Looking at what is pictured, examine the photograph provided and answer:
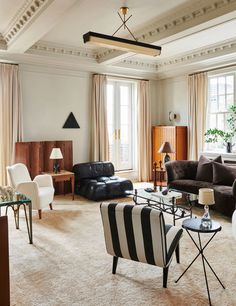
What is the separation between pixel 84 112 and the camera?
7785 millimetres

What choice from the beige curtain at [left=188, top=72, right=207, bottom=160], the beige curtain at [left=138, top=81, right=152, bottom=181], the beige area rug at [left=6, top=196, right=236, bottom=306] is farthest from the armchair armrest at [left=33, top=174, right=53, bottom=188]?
the beige curtain at [left=188, top=72, right=207, bottom=160]

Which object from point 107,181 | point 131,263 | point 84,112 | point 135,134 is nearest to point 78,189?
point 107,181

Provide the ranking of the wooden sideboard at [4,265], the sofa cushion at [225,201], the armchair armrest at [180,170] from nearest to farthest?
the wooden sideboard at [4,265], the sofa cushion at [225,201], the armchair armrest at [180,170]

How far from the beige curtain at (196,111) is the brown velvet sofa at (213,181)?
135 cm

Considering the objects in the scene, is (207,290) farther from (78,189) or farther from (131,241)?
(78,189)

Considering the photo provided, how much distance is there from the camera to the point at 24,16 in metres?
4.73

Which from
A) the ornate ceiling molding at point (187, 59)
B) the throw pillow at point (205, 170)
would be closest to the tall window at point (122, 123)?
the ornate ceiling molding at point (187, 59)

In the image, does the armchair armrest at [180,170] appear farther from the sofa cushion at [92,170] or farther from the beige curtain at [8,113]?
the beige curtain at [8,113]

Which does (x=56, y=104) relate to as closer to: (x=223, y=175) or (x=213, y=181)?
(x=213, y=181)

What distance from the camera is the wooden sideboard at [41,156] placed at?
668cm

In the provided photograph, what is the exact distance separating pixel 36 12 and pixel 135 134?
496 cm

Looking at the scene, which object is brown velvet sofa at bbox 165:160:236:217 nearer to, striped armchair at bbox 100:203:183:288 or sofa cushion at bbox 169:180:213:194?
sofa cushion at bbox 169:180:213:194

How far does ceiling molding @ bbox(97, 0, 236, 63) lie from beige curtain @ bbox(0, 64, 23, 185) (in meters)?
2.85

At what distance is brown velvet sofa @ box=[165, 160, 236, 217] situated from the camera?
5.09 metres
